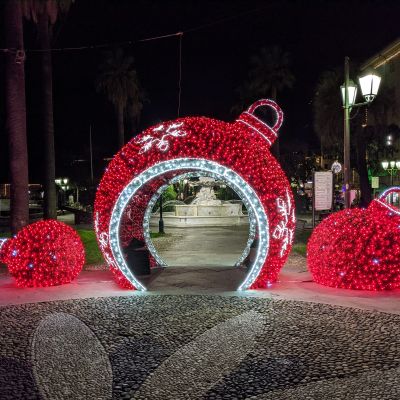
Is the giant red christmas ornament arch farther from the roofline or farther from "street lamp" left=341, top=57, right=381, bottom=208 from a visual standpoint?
the roofline

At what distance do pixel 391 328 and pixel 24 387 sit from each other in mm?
4547

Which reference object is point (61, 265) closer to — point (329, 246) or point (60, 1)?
point (329, 246)

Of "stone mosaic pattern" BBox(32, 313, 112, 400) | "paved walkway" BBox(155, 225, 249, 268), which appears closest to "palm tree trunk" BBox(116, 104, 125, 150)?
"paved walkway" BBox(155, 225, 249, 268)

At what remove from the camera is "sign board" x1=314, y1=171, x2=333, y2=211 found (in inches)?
596

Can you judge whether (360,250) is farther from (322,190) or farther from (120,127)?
(120,127)

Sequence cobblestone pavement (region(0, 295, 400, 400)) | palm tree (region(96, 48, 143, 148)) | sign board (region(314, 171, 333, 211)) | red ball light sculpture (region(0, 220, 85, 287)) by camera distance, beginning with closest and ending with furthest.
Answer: cobblestone pavement (region(0, 295, 400, 400)), red ball light sculpture (region(0, 220, 85, 287)), sign board (region(314, 171, 333, 211)), palm tree (region(96, 48, 143, 148))

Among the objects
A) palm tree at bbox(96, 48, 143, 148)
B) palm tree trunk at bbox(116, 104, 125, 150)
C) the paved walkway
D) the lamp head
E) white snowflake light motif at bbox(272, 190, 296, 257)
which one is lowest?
the paved walkway

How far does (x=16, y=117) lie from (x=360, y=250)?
367 inches

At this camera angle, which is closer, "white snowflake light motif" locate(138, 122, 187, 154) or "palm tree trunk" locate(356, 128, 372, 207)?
"white snowflake light motif" locate(138, 122, 187, 154)

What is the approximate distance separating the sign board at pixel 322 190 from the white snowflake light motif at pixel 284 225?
236 inches

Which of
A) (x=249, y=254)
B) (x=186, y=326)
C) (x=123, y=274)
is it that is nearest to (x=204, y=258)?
(x=249, y=254)

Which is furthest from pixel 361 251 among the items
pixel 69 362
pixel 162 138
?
pixel 69 362

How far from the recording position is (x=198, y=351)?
5.93 m

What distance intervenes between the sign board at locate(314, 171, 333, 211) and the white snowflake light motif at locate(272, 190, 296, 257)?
5997 mm
